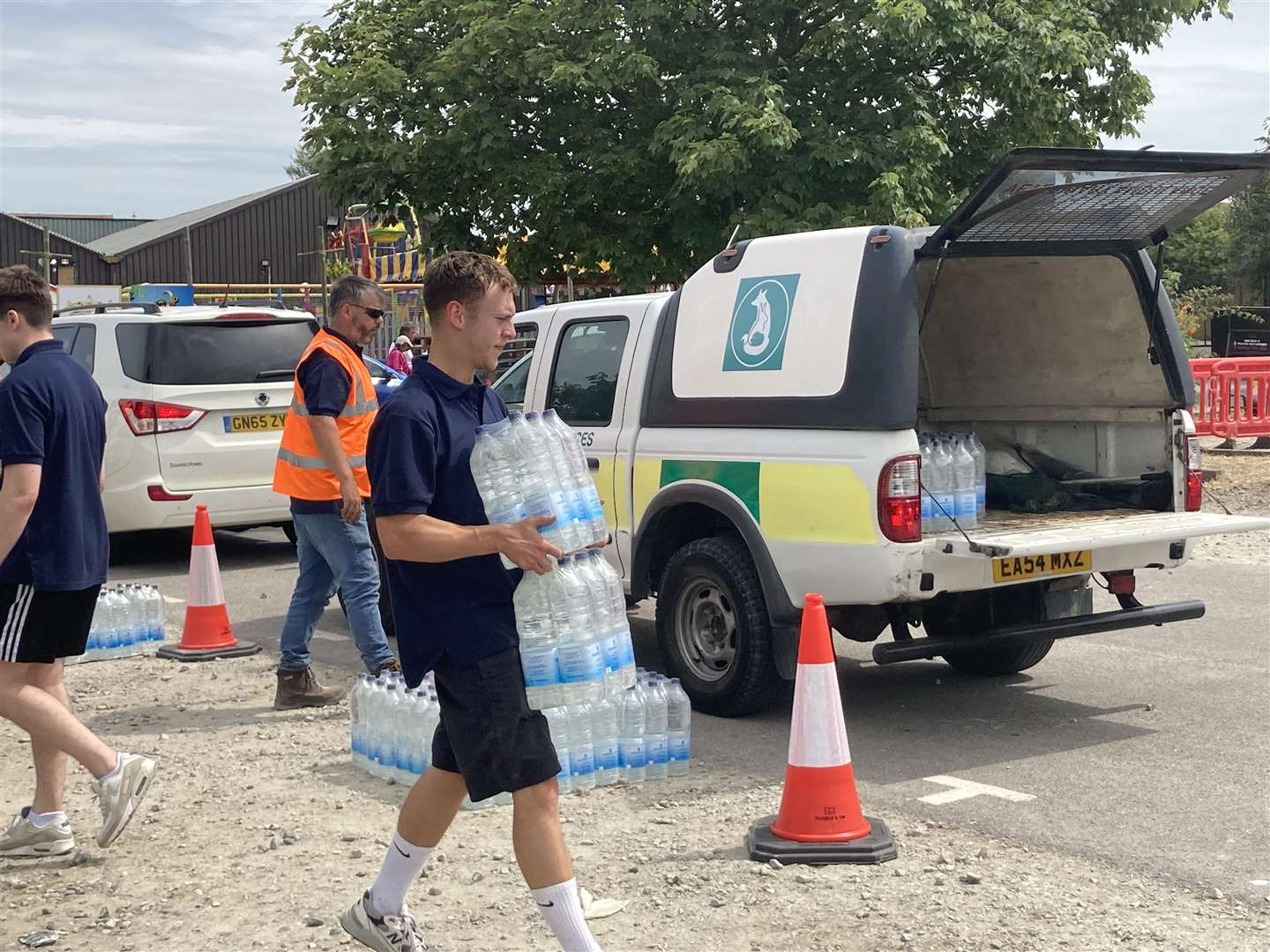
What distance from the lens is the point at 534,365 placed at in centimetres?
853

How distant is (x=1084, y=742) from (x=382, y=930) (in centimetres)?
368

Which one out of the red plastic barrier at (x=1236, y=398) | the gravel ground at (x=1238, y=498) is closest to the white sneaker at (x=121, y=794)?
the gravel ground at (x=1238, y=498)

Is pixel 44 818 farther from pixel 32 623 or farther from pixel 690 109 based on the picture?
pixel 690 109

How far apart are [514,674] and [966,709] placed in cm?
409

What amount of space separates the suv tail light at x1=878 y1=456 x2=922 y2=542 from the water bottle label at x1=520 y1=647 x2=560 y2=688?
2.79 meters

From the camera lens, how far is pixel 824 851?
16.3 ft

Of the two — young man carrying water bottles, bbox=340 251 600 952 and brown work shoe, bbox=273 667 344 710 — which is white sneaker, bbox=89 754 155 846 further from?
brown work shoe, bbox=273 667 344 710

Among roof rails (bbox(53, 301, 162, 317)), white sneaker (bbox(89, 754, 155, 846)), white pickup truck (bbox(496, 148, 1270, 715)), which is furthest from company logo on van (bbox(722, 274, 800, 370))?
roof rails (bbox(53, 301, 162, 317))

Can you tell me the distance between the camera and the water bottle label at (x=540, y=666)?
3.72 metres

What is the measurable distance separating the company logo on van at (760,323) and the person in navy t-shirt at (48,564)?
9.63ft

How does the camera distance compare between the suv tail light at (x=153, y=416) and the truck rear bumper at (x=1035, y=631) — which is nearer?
the truck rear bumper at (x=1035, y=631)

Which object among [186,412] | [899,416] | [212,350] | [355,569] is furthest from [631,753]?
[212,350]

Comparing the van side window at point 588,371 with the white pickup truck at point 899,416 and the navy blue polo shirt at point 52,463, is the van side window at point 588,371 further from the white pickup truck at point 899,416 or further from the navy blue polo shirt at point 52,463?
the navy blue polo shirt at point 52,463

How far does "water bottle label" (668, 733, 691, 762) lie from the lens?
609 cm
